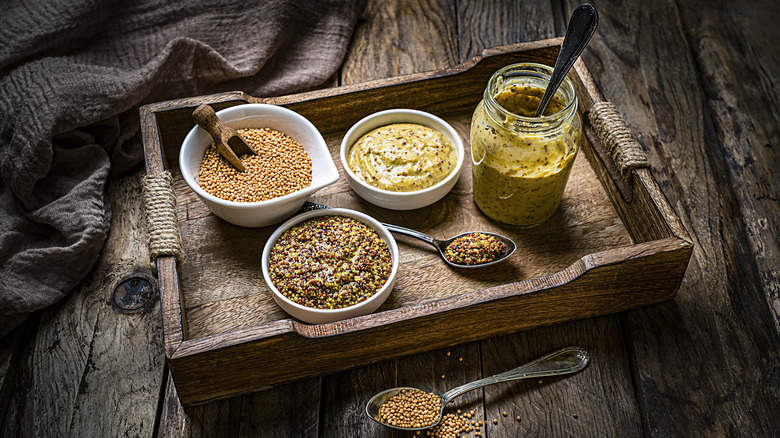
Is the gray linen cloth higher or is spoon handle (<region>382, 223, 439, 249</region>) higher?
the gray linen cloth

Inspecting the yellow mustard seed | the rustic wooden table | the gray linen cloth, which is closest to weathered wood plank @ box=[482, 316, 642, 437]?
the rustic wooden table

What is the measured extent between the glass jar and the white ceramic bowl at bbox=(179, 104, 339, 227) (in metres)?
0.43

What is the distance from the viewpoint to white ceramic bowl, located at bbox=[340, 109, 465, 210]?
1.92 m

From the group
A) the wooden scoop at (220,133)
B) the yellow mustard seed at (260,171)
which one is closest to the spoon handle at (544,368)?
the yellow mustard seed at (260,171)

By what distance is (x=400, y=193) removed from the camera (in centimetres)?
190

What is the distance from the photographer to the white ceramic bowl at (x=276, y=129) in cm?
A: 184

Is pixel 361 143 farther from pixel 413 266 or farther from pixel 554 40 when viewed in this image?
pixel 554 40

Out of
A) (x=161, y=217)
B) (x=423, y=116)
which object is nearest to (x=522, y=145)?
(x=423, y=116)

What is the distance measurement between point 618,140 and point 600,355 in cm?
60

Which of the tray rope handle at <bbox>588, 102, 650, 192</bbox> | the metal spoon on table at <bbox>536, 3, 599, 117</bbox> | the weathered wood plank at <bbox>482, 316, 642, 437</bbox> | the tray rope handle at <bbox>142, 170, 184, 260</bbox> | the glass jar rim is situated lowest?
the weathered wood plank at <bbox>482, 316, 642, 437</bbox>

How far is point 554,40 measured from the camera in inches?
85.3

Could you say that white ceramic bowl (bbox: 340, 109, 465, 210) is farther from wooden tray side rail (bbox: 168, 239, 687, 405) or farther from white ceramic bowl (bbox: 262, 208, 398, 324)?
wooden tray side rail (bbox: 168, 239, 687, 405)

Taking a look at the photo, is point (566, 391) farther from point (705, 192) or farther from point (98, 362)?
point (98, 362)

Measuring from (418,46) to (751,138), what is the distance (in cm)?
122
